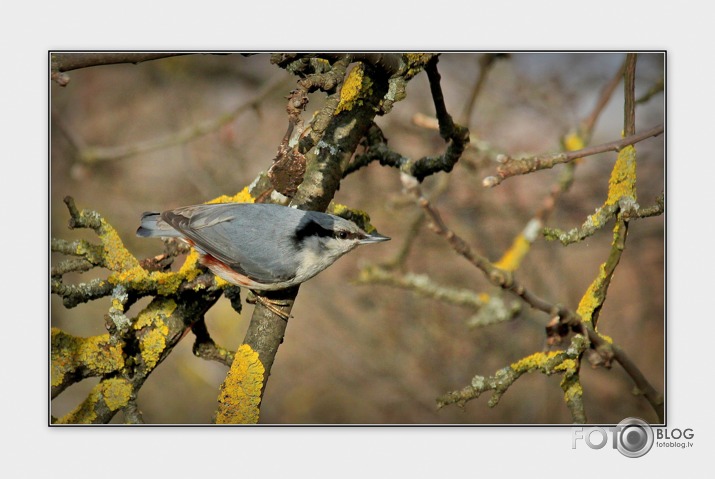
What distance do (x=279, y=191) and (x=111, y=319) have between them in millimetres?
487

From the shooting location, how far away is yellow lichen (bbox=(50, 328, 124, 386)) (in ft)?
5.04

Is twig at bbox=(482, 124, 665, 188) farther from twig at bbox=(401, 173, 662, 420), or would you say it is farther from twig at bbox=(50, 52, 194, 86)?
twig at bbox=(50, 52, 194, 86)

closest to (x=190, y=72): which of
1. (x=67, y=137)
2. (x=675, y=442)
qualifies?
(x=67, y=137)

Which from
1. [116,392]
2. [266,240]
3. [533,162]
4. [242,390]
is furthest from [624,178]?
[116,392]

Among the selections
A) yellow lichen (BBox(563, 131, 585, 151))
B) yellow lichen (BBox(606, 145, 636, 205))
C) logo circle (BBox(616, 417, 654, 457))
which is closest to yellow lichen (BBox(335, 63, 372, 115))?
yellow lichen (BBox(606, 145, 636, 205))

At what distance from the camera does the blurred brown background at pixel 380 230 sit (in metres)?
2.28

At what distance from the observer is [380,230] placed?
9.00 ft

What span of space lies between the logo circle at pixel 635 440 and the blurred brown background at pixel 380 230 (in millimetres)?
318

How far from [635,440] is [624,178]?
73 cm

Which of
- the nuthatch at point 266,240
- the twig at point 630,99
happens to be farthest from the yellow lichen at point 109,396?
the twig at point 630,99

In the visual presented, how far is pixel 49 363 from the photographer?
168cm

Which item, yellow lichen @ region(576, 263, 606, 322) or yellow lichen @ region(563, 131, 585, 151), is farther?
yellow lichen @ region(563, 131, 585, 151)

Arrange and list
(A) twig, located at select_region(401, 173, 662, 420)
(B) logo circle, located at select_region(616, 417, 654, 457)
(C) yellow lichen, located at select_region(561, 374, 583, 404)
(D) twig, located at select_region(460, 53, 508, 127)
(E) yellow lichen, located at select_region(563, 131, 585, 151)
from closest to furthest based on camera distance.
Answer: (A) twig, located at select_region(401, 173, 662, 420), (C) yellow lichen, located at select_region(561, 374, 583, 404), (B) logo circle, located at select_region(616, 417, 654, 457), (D) twig, located at select_region(460, 53, 508, 127), (E) yellow lichen, located at select_region(563, 131, 585, 151)

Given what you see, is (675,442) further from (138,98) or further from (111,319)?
(138,98)
